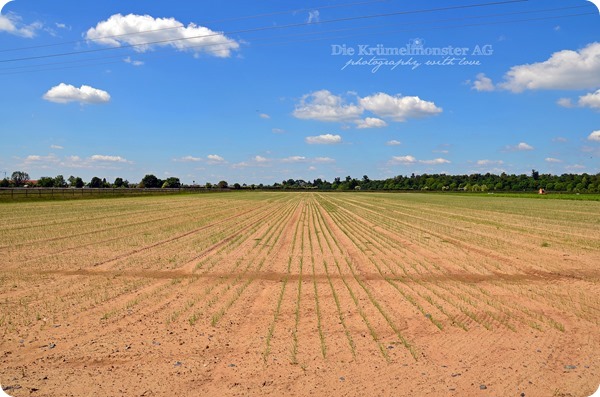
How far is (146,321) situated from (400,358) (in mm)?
4137

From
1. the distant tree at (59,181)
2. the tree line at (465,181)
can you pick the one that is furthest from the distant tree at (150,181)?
the distant tree at (59,181)

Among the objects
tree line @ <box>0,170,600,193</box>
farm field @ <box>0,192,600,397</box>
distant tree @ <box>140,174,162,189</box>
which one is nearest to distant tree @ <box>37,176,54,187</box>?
tree line @ <box>0,170,600,193</box>

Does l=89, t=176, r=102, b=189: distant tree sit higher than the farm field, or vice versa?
l=89, t=176, r=102, b=189: distant tree

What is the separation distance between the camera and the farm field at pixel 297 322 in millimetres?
5457

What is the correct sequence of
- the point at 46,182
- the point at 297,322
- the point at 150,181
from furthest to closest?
the point at 150,181 < the point at 46,182 < the point at 297,322

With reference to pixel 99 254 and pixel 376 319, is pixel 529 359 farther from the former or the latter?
pixel 99 254

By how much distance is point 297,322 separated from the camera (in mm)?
7445

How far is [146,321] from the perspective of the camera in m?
7.53

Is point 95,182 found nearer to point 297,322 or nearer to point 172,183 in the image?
point 172,183

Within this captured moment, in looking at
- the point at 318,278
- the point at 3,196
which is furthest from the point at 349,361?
the point at 3,196

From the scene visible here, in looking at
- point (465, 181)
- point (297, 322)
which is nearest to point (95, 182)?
point (465, 181)

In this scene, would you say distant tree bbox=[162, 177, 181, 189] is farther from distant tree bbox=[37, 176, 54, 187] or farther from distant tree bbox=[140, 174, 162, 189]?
distant tree bbox=[37, 176, 54, 187]

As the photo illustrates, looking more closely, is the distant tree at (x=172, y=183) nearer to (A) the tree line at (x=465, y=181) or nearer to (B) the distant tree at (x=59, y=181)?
(A) the tree line at (x=465, y=181)

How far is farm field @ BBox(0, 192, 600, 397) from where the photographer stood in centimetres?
546
